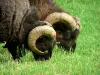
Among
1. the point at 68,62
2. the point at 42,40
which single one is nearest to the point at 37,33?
the point at 42,40

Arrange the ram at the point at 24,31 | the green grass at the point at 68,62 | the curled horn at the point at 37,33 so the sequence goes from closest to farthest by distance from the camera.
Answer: the green grass at the point at 68,62 → the ram at the point at 24,31 → the curled horn at the point at 37,33

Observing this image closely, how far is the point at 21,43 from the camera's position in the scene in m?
12.4

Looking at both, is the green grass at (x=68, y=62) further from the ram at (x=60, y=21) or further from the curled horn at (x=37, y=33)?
the curled horn at (x=37, y=33)

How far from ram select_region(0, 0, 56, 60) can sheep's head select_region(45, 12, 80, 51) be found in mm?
606

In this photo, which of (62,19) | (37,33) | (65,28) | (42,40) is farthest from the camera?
(65,28)

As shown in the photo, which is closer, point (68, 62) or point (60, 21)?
point (68, 62)

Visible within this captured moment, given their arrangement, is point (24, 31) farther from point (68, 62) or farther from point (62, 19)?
point (68, 62)

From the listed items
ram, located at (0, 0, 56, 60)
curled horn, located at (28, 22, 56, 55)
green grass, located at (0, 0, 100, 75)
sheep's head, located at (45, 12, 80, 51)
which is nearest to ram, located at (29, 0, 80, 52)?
sheep's head, located at (45, 12, 80, 51)

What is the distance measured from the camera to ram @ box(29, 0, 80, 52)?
1304 centimetres

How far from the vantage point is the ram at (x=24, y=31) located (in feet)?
38.5

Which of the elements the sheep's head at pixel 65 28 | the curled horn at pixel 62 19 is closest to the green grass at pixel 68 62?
the sheep's head at pixel 65 28

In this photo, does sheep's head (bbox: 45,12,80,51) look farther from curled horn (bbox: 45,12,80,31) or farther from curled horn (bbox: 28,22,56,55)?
curled horn (bbox: 28,22,56,55)

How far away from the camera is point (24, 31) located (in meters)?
12.3

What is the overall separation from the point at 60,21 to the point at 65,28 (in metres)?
0.37
